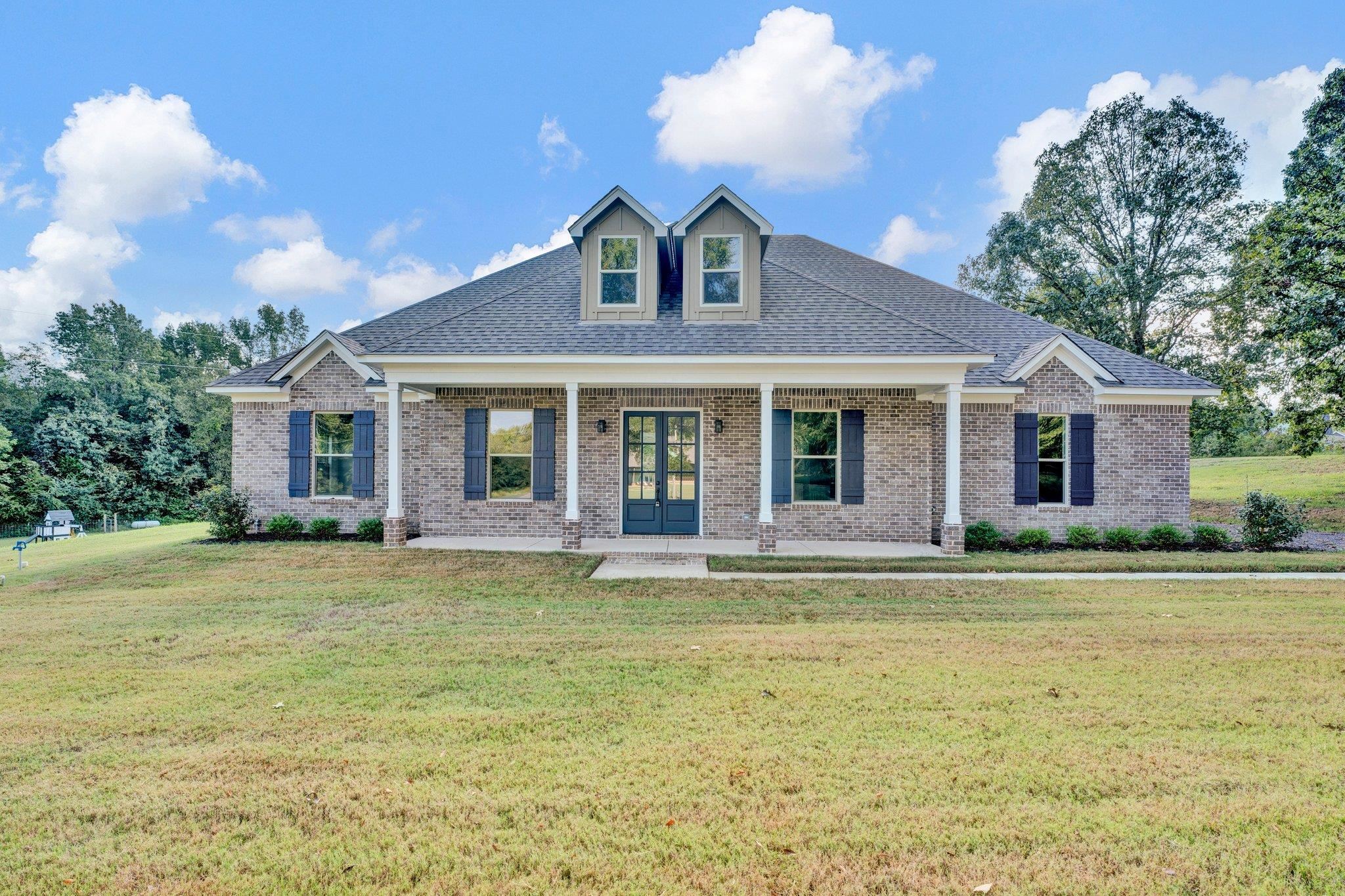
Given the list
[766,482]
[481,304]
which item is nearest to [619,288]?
[481,304]

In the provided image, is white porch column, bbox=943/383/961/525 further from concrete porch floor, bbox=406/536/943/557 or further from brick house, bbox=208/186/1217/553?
concrete porch floor, bbox=406/536/943/557

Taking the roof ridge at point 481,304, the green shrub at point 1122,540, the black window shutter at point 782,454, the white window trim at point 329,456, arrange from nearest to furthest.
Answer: the roof ridge at point 481,304 → the green shrub at point 1122,540 → the black window shutter at point 782,454 → the white window trim at point 329,456

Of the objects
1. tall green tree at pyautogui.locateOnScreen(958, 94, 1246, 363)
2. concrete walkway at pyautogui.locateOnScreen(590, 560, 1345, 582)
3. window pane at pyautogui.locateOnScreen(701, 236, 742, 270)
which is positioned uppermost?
tall green tree at pyautogui.locateOnScreen(958, 94, 1246, 363)

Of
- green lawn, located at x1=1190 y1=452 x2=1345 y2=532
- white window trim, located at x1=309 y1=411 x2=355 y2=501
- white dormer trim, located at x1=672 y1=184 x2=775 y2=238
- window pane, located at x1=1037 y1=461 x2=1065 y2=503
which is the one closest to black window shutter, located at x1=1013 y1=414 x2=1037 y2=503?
window pane, located at x1=1037 y1=461 x2=1065 y2=503

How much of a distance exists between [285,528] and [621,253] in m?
8.27

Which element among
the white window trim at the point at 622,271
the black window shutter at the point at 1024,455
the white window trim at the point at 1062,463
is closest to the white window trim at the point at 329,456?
the white window trim at the point at 622,271

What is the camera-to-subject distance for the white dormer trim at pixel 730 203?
10.6 meters

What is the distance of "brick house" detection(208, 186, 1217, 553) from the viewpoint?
35.3ft

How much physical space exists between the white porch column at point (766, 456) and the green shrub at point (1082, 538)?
5.82 metres

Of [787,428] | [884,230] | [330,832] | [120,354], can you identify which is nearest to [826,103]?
[884,230]

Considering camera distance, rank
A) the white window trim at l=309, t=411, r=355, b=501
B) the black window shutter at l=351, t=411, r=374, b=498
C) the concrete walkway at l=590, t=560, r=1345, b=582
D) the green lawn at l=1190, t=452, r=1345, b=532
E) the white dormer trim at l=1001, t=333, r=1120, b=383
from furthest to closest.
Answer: the green lawn at l=1190, t=452, r=1345, b=532 < the white window trim at l=309, t=411, r=355, b=501 < the black window shutter at l=351, t=411, r=374, b=498 < the white dormer trim at l=1001, t=333, r=1120, b=383 < the concrete walkway at l=590, t=560, r=1345, b=582

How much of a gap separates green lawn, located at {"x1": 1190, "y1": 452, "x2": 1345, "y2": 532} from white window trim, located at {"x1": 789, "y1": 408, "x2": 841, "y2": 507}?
1138 cm

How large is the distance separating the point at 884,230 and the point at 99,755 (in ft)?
81.6

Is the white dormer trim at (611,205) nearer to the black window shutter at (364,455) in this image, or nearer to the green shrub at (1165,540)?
the black window shutter at (364,455)
